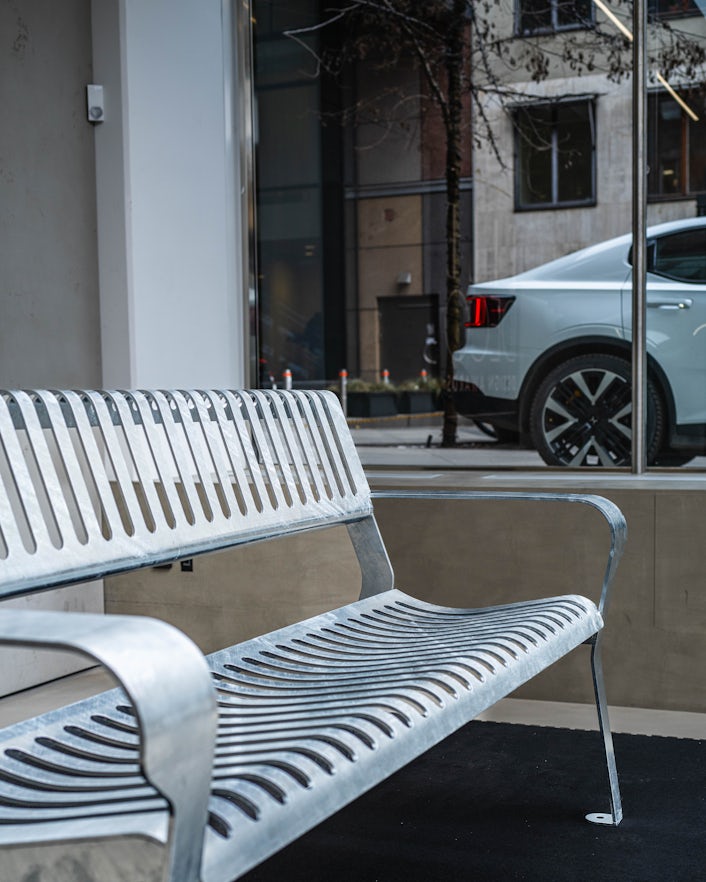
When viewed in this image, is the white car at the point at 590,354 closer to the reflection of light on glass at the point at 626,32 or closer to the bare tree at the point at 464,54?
the bare tree at the point at 464,54

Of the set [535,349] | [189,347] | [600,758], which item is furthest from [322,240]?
[600,758]

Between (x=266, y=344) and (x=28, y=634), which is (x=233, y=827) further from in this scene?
(x=266, y=344)

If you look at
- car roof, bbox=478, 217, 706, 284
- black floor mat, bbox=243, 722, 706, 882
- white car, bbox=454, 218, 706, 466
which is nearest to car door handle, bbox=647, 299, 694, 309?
white car, bbox=454, 218, 706, 466

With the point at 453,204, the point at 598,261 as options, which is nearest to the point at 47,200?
the point at 453,204

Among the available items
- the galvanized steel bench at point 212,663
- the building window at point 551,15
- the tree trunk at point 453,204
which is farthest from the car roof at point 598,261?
the galvanized steel bench at point 212,663

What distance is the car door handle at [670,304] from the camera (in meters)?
4.34

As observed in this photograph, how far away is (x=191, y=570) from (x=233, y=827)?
9.59ft

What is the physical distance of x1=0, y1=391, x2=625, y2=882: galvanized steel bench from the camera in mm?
1218

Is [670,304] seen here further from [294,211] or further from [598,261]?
[294,211]

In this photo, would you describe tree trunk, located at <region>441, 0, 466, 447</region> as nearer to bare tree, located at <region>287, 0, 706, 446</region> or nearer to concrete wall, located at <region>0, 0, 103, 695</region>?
bare tree, located at <region>287, 0, 706, 446</region>

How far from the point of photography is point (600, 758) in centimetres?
319

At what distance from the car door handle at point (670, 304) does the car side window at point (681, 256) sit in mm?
81

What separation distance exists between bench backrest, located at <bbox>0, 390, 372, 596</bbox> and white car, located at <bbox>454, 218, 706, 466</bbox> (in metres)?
1.69

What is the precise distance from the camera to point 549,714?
3625 millimetres
